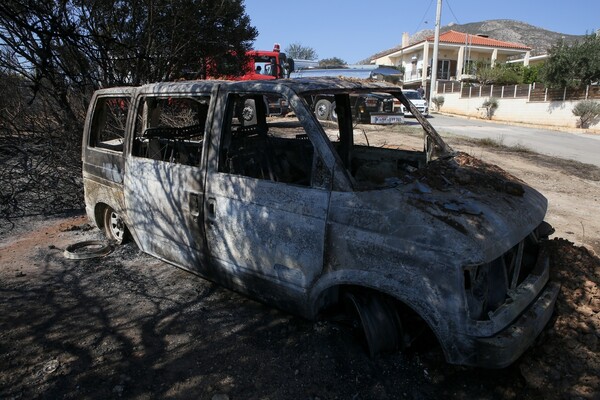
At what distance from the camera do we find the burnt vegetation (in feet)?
19.4

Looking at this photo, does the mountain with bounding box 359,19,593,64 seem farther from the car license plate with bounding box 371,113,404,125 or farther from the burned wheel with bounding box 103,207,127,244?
the burned wheel with bounding box 103,207,127,244

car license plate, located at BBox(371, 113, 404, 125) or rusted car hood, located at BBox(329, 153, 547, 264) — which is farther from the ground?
car license plate, located at BBox(371, 113, 404, 125)

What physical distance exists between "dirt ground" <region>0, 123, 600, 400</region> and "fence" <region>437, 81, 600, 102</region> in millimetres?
25584

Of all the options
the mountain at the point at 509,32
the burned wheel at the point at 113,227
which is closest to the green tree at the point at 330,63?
the mountain at the point at 509,32

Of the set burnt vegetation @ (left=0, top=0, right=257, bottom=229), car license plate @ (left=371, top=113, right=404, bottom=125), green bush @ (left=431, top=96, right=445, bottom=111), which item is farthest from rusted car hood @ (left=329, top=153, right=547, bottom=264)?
green bush @ (left=431, top=96, right=445, bottom=111)

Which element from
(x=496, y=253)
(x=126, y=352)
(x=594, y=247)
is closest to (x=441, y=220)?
(x=496, y=253)

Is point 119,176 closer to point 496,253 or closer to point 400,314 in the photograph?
point 400,314

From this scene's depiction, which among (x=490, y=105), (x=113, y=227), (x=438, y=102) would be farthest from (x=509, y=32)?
(x=113, y=227)

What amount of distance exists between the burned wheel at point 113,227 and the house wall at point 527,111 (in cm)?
2545

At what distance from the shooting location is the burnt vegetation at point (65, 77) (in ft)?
19.4

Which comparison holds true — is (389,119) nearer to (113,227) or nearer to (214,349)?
(113,227)

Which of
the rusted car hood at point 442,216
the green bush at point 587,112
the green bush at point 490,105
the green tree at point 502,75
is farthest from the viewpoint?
the green tree at point 502,75

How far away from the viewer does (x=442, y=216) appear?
2383 mm

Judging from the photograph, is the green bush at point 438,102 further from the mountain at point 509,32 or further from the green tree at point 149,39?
the mountain at point 509,32
